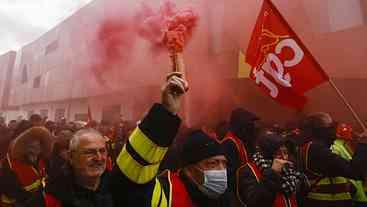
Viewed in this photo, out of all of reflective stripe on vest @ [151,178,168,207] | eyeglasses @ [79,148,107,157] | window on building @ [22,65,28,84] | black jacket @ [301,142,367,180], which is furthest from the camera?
window on building @ [22,65,28,84]

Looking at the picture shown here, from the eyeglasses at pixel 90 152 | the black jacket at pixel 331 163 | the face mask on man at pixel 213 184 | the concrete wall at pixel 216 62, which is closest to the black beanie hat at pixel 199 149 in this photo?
the face mask on man at pixel 213 184

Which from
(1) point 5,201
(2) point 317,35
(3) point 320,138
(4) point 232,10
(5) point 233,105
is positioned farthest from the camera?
(4) point 232,10

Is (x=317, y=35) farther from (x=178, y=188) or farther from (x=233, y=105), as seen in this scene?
(x=178, y=188)

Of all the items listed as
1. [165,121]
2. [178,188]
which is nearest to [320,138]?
[178,188]

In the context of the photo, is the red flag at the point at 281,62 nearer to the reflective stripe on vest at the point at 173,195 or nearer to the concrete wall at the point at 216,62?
the reflective stripe on vest at the point at 173,195

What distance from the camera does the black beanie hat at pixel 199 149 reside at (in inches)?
75.5

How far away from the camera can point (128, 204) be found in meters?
1.22

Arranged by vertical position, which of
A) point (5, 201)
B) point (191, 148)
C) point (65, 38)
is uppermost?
point (65, 38)

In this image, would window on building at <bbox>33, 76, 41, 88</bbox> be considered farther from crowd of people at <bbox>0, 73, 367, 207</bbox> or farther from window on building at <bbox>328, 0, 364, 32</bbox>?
window on building at <bbox>328, 0, 364, 32</bbox>

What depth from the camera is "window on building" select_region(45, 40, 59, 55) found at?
69.4 ft

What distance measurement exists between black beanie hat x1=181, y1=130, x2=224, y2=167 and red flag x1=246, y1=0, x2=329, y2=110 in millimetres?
1906

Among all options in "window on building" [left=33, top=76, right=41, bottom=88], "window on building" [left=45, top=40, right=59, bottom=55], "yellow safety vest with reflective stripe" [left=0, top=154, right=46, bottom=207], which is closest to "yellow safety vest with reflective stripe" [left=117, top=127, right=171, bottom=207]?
"yellow safety vest with reflective stripe" [left=0, top=154, right=46, bottom=207]

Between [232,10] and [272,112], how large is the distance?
3.97 m

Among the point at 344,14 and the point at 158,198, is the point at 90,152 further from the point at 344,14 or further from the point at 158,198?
the point at 344,14
